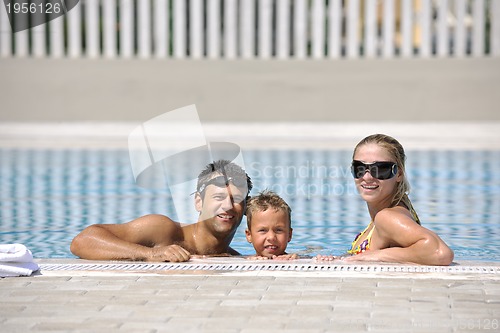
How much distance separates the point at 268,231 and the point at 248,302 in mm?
1651

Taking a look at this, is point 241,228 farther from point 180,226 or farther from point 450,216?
point 180,226

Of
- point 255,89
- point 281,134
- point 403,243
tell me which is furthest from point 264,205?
point 255,89

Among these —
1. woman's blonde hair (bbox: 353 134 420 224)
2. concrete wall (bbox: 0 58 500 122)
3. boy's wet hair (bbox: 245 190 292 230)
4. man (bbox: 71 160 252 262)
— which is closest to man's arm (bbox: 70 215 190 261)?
man (bbox: 71 160 252 262)

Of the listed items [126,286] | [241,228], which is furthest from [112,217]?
[126,286]

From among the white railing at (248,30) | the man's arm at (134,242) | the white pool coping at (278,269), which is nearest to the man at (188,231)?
the man's arm at (134,242)

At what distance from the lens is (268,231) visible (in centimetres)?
562

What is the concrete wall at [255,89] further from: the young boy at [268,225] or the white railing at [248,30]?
the young boy at [268,225]

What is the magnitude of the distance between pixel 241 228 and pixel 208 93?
8.55 metres

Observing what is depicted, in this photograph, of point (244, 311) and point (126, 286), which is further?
point (126, 286)

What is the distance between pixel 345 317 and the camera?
3701 mm

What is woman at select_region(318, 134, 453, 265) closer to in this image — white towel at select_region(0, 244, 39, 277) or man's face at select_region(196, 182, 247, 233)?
man's face at select_region(196, 182, 247, 233)

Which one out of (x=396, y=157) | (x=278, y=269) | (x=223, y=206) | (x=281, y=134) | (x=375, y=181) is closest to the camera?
(x=278, y=269)

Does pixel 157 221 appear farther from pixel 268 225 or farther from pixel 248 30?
pixel 248 30

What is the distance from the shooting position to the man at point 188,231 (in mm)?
5328
